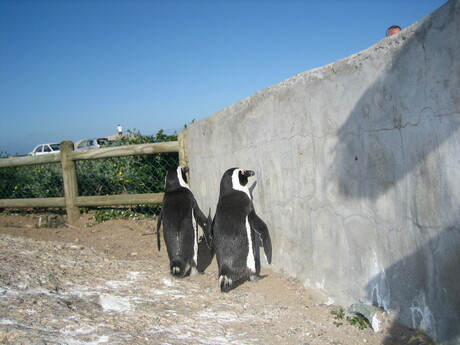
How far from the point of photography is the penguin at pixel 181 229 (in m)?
4.87

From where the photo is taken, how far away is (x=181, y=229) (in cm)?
502

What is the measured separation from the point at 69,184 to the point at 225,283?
4505 mm

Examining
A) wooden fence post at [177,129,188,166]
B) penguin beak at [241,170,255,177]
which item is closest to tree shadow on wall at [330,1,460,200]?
penguin beak at [241,170,255,177]

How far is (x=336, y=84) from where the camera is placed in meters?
3.28

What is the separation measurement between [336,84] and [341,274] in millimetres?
1431

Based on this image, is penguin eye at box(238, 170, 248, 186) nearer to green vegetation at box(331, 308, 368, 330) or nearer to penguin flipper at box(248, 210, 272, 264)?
penguin flipper at box(248, 210, 272, 264)

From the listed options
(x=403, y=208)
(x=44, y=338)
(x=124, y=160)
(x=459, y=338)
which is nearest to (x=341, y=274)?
(x=403, y=208)

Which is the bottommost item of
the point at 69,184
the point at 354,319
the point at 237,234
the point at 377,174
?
the point at 354,319

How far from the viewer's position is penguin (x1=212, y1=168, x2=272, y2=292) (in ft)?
14.2

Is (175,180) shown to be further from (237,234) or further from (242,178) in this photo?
(237,234)

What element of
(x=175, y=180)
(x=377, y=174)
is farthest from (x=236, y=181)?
(x=377, y=174)

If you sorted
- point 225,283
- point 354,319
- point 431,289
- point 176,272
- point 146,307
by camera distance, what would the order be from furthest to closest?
point 176,272 < point 225,283 < point 146,307 < point 354,319 < point 431,289

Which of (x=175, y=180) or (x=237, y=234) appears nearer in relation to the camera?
(x=237, y=234)

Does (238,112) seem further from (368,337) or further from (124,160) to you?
(124,160)
